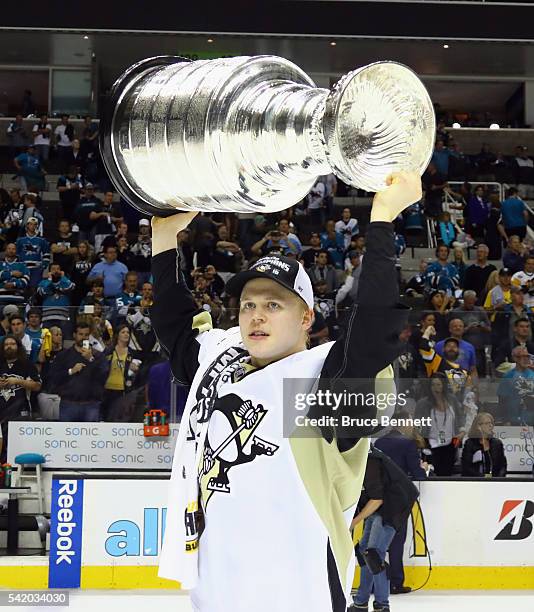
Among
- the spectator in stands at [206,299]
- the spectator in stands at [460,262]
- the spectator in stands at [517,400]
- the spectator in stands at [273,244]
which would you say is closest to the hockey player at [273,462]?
the spectator in stands at [206,299]

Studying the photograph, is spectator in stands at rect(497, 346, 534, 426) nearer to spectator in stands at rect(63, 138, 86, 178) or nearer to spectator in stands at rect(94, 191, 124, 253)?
Answer: spectator in stands at rect(94, 191, 124, 253)

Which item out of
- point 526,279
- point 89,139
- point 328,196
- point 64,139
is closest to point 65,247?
point 89,139

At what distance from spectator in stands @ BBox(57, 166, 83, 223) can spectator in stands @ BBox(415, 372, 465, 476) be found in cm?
851

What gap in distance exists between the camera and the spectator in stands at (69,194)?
16594 mm

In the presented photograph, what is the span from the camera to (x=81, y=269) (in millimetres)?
13477

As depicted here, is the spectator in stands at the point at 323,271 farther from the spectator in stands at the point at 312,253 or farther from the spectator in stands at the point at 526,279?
the spectator in stands at the point at 526,279

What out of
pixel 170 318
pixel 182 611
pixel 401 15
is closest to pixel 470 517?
pixel 182 611

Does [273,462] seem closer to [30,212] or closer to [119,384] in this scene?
[119,384]

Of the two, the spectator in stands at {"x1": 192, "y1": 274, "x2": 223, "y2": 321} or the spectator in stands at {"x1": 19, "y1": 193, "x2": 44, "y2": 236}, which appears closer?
the spectator in stands at {"x1": 192, "y1": 274, "x2": 223, "y2": 321}

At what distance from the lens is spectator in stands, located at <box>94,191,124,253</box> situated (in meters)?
15.1

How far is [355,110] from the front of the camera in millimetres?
2125

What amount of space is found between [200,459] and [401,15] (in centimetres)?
1668

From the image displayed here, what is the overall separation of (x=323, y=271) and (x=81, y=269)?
3057 millimetres

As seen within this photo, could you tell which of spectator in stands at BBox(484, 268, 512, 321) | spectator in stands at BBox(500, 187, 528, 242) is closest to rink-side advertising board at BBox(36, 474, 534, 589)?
spectator in stands at BBox(484, 268, 512, 321)
